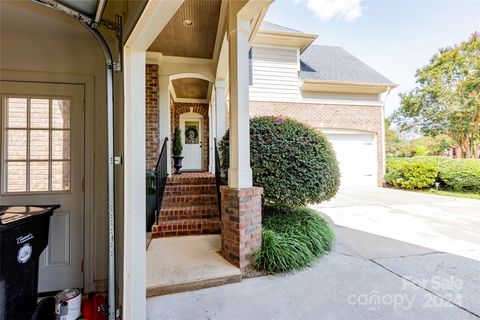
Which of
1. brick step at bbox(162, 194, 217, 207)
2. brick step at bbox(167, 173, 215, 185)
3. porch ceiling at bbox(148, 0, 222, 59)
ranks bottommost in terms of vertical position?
brick step at bbox(162, 194, 217, 207)

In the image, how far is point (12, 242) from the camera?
1.61 meters

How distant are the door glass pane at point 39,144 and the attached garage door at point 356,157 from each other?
345 inches

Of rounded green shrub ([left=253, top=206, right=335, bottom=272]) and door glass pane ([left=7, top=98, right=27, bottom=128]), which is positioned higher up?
door glass pane ([left=7, top=98, right=27, bottom=128])

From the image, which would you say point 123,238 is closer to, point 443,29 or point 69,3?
point 69,3

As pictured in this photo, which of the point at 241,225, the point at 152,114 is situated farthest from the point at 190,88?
the point at 241,225

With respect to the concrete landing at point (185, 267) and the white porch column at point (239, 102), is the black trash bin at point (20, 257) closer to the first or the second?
the concrete landing at point (185, 267)

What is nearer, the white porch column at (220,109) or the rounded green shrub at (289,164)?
the rounded green shrub at (289,164)

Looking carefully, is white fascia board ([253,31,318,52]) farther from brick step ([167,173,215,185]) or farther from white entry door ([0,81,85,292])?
white entry door ([0,81,85,292])

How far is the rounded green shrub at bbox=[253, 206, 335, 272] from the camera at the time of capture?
260 centimetres

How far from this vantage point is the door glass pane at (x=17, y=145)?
7.19 ft

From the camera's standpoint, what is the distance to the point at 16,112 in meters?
2.22

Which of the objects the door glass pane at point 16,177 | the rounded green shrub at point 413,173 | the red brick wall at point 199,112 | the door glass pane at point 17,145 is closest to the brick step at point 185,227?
the door glass pane at point 16,177

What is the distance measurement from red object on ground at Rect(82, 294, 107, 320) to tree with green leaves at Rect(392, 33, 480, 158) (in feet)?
46.7

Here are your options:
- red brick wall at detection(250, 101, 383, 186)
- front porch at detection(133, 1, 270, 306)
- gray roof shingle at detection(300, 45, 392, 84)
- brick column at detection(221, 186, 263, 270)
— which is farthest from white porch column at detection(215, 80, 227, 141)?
gray roof shingle at detection(300, 45, 392, 84)
